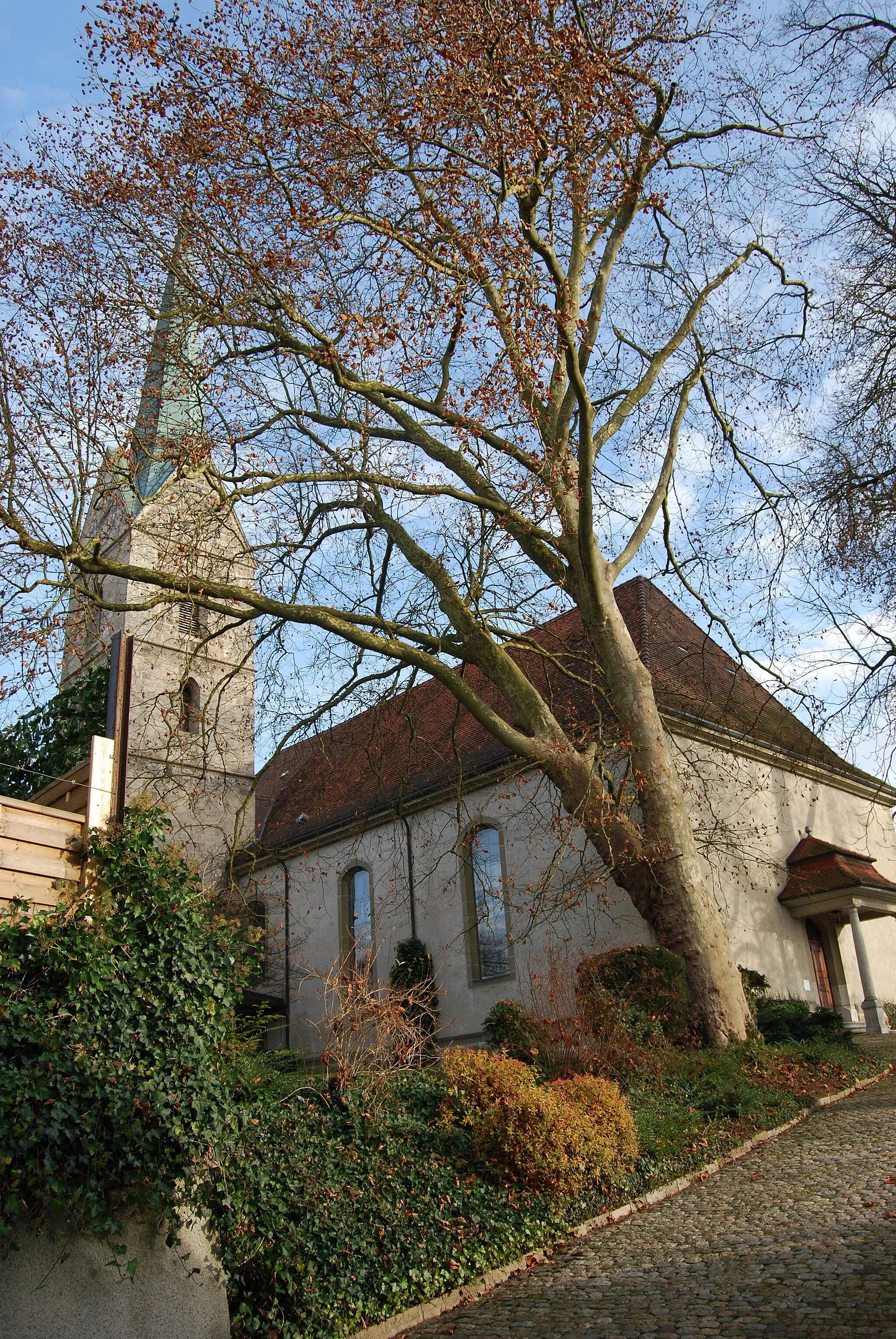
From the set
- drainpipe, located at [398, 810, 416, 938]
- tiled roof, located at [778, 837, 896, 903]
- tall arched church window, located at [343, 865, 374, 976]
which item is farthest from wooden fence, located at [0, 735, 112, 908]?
tall arched church window, located at [343, 865, 374, 976]

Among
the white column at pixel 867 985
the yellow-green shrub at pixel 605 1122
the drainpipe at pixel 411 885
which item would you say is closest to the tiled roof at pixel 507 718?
the drainpipe at pixel 411 885

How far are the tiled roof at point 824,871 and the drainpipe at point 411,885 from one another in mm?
7256

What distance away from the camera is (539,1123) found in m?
8.27

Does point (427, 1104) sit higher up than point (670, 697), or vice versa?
point (670, 697)

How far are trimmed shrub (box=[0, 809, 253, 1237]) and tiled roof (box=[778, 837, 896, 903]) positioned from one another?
14859mm

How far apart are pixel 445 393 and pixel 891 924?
16.3 m

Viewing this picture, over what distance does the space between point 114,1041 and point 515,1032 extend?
20.0ft

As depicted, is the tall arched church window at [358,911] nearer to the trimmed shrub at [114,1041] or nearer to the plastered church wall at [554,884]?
the plastered church wall at [554,884]

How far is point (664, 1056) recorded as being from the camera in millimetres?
11875

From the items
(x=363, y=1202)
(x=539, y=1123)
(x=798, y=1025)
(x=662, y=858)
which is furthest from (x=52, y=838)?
(x=798, y=1025)

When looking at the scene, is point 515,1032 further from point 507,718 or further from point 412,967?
point 507,718

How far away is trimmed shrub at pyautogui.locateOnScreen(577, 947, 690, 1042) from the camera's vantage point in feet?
39.8

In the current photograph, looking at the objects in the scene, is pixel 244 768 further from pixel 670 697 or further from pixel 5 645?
pixel 5 645

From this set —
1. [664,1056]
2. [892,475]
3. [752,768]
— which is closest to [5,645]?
[664,1056]
